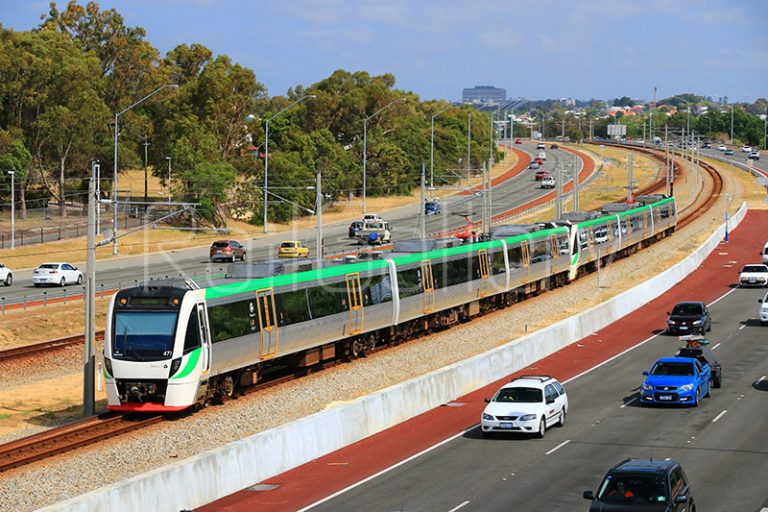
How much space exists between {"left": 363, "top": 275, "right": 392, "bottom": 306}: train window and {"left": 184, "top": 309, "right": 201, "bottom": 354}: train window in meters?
11.1

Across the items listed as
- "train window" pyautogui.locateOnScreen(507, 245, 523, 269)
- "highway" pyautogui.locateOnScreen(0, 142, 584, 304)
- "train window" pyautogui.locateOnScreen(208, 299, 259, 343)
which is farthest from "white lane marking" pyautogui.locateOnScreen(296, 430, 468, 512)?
"train window" pyautogui.locateOnScreen(507, 245, 523, 269)

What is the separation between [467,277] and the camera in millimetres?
47719

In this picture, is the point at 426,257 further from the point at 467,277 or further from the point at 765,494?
the point at 765,494

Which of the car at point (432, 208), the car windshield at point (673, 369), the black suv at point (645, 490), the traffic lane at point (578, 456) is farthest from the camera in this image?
the car at point (432, 208)

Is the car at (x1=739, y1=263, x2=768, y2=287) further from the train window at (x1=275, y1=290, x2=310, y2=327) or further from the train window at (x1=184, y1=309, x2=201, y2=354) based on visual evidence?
the train window at (x1=184, y1=309, x2=201, y2=354)

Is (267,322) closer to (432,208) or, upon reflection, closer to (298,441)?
(298,441)

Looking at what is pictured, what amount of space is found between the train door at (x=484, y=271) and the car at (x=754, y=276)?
19555 millimetres

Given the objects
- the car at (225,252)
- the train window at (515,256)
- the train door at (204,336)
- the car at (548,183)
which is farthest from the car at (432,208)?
the train door at (204,336)

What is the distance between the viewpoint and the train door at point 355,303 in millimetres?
37625

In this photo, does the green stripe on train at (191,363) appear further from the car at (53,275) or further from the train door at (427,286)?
the car at (53,275)

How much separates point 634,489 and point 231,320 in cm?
1445

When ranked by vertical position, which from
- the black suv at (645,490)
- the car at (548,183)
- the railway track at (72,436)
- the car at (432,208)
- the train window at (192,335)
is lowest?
the railway track at (72,436)

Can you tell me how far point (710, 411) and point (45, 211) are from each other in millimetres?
72760

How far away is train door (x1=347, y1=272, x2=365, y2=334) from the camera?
37.6 meters
